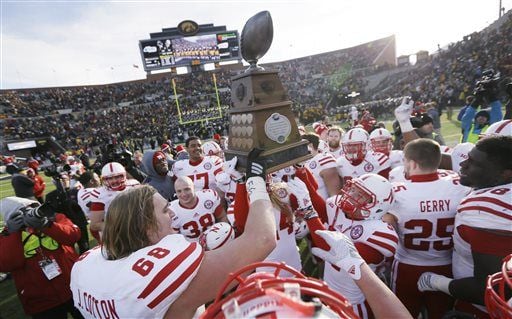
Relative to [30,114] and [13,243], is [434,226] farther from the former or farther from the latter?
[30,114]

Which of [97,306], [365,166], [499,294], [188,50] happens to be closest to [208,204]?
[97,306]

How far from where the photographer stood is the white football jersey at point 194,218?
3.28m

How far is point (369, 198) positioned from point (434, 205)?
0.56 metres

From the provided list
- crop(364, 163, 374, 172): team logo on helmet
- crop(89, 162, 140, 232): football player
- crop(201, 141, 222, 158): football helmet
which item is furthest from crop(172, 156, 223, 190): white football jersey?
crop(364, 163, 374, 172): team logo on helmet

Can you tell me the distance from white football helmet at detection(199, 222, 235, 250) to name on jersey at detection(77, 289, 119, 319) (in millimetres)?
1158

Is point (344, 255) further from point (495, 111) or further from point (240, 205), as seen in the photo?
point (495, 111)

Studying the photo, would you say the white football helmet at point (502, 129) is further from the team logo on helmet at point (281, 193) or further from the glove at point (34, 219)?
the glove at point (34, 219)

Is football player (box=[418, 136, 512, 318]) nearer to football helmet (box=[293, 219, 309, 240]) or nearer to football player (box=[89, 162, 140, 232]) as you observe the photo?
football helmet (box=[293, 219, 309, 240])

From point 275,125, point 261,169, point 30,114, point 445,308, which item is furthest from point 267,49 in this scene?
point 30,114

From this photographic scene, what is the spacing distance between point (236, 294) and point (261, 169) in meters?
1.00

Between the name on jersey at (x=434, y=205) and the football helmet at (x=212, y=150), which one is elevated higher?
the football helmet at (x=212, y=150)

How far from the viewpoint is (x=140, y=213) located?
4.66 ft

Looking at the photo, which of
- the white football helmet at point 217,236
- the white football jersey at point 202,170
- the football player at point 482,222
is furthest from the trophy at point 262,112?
the white football jersey at point 202,170

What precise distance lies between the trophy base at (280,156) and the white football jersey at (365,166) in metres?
2.05
